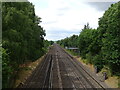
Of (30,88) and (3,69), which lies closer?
(3,69)

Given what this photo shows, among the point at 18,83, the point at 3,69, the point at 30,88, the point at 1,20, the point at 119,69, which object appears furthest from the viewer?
the point at 119,69

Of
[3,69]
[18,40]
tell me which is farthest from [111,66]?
[3,69]

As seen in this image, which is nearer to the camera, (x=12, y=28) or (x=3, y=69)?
(x=3, y=69)

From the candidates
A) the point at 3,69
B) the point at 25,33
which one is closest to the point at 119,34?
the point at 25,33

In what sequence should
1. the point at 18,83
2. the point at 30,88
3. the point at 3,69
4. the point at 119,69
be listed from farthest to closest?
the point at 119,69 → the point at 18,83 → the point at 30,88 → the point at 3,69

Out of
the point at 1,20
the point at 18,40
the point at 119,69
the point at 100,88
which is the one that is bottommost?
the point at 100,88

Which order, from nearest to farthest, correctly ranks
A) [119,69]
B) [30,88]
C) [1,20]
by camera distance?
[1,20]
[30,88]
[119,69]

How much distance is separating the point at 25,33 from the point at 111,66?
1141cm

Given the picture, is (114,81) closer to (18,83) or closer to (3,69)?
(18,83)

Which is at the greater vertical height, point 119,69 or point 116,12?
point 116,12

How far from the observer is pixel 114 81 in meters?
26.2

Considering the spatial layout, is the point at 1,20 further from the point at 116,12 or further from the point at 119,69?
Answer: the point at 119,69

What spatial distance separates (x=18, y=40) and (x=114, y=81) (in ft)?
42.8

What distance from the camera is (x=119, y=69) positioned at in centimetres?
2619
